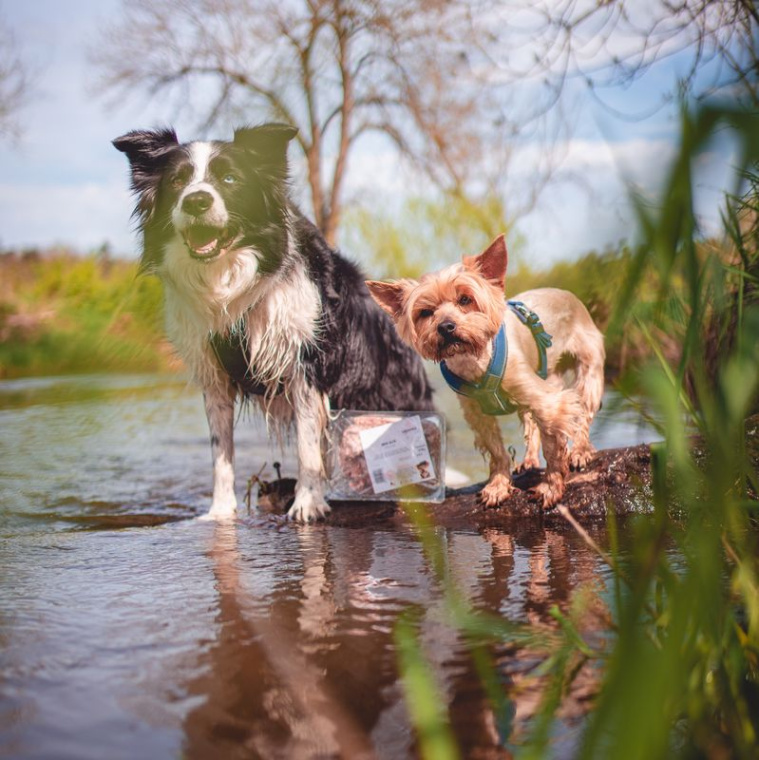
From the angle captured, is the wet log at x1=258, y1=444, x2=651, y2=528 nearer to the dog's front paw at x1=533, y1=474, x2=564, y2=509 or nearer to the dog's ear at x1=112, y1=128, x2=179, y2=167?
the dog's front paw at x1=533, y1=474, x2=564, y2=509

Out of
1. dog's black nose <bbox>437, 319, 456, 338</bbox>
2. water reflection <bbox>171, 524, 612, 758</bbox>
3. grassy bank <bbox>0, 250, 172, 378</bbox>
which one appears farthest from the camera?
grassy bank <bbox>0, 250, 172, 378</bbox>

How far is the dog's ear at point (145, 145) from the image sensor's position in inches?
155

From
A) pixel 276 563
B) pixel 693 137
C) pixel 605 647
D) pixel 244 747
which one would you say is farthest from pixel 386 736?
pixel 276 563

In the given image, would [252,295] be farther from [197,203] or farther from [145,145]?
[145,145]

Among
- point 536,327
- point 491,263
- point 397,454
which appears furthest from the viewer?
point 397,454

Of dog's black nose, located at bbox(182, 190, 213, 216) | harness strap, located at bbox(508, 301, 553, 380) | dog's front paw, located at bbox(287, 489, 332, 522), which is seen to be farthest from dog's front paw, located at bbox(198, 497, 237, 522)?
harness strap, located at bbox(508, 301, 553, 380)

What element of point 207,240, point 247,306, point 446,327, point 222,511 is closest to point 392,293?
point 446,327

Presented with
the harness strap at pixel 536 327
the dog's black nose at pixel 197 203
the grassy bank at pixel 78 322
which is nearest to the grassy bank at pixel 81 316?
the grassy bank at pixel 78 322

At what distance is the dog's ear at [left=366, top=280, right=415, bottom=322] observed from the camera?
3.64m

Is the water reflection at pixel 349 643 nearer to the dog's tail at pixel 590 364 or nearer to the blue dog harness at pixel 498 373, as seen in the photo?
the blue dog harness at pixel 498 373

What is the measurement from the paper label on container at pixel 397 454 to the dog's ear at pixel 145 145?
1.71m

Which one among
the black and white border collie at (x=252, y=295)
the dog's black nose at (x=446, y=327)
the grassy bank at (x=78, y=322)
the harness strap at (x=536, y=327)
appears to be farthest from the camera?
the grassy bank at (x=78, y=322)

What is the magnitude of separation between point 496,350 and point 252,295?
1.30 meters

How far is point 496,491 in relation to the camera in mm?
3801
